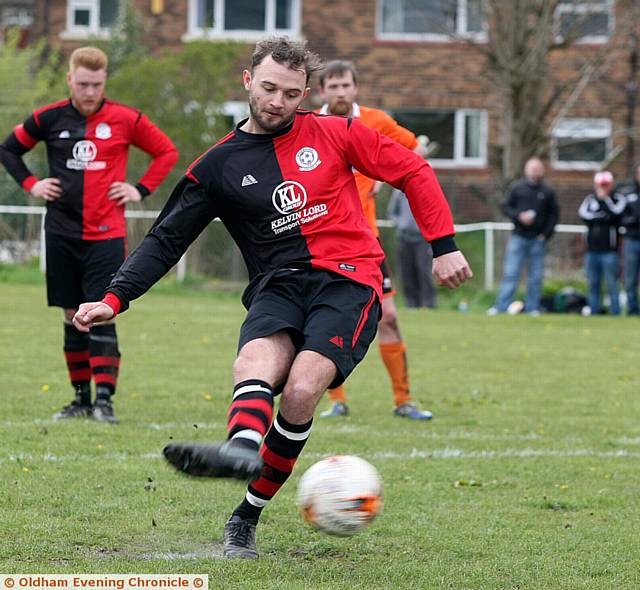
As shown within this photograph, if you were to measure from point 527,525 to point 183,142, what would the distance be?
17.6m

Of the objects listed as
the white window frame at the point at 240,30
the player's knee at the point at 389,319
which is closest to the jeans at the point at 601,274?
the player's knee at the point at 389,319

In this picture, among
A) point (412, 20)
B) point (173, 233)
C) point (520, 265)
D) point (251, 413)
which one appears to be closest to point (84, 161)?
point (173, 233)

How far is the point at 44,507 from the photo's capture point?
577 cm

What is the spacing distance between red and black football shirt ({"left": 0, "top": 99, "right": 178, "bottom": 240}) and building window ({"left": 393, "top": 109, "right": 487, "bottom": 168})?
20891 millimetres

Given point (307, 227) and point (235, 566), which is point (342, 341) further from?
point (235, 566)

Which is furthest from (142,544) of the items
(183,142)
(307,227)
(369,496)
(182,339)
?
(183,142)

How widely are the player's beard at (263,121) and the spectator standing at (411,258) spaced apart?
13.6m

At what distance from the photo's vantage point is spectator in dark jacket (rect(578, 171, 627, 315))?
1866 cm

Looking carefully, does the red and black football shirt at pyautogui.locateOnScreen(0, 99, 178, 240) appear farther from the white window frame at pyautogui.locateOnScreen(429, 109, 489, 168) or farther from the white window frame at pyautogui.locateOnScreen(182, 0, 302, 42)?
the white window frame at pyautogui.locateOnScreen(182, 0, 302, 42)

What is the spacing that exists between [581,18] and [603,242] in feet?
21.2

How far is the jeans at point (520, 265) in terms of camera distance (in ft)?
60.2

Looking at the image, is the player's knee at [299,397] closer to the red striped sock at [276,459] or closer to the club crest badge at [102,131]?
the red striped sock at [276,459]

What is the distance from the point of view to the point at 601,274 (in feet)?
61.8

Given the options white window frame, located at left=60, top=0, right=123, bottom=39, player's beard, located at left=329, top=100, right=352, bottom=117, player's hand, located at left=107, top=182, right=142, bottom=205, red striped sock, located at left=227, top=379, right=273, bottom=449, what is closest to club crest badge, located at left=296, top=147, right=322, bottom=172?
red striped sock, located at left=227, top=379, right=273, bottom=449
